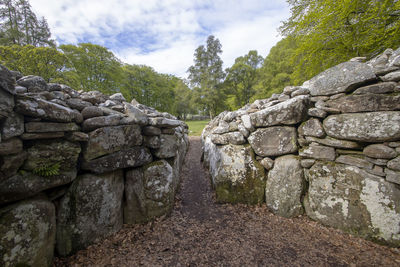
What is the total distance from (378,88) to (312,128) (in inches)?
56.1

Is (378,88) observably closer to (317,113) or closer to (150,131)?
(317,113)

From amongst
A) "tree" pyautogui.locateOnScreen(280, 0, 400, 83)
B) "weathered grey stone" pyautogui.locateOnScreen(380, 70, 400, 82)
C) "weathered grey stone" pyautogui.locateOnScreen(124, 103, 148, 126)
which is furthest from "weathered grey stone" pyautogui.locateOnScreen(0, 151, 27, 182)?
"tree" pyautogui.locateOnScreen(280, 0, 400, 83)

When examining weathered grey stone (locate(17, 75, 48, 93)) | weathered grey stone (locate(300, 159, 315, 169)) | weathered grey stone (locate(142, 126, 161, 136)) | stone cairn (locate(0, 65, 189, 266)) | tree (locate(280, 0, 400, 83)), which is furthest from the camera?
tree (locate(280, 0, 400, 83))

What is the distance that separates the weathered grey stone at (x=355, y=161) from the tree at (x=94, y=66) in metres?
17.8

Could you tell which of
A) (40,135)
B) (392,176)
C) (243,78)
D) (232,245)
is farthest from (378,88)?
(243,78)

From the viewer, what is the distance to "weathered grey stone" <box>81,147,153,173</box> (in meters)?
3.12

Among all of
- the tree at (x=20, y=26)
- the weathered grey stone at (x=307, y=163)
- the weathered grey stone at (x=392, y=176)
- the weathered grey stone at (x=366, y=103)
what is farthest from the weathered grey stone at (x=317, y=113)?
the tree at (x=20, y=26)

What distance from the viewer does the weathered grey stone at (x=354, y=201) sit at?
2.86 metres

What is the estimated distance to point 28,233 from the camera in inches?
91.7

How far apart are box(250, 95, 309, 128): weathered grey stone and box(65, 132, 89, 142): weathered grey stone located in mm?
4703

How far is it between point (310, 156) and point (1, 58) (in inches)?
481

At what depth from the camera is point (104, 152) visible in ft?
10.6

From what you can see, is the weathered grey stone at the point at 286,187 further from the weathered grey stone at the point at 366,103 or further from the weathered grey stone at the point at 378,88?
the weathered grey stone at the point at 378,88

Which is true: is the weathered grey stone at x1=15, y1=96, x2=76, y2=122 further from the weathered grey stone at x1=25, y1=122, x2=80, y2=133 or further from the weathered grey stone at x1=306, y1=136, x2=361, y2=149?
the weathered grey stone at x1=306, y1=136, x2=361, y2=149
